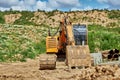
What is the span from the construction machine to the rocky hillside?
1836 inches

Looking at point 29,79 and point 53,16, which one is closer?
point 29,79

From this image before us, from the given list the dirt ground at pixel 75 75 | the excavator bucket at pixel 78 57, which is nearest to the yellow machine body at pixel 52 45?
the excavator bucket at pixel 78 57

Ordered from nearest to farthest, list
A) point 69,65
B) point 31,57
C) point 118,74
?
1. point 118,74
2. point 69,65
3. point 31,57

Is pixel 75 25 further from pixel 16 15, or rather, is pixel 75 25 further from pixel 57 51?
pixel 16 15

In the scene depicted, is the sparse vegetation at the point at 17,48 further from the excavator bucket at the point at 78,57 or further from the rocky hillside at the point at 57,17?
the rocky hillside at the point at 57,17

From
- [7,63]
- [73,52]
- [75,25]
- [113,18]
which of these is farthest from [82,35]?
[113,18]

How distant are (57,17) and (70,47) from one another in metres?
55.0

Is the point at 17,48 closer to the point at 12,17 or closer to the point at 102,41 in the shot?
the point at 102,41

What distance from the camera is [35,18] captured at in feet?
241

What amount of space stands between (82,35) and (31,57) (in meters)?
6.04

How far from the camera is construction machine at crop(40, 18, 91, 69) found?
17.7 metres

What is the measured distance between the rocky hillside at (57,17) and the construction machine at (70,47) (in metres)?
46.6

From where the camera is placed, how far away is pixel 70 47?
1814cm

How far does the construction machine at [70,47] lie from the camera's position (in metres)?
17.7
